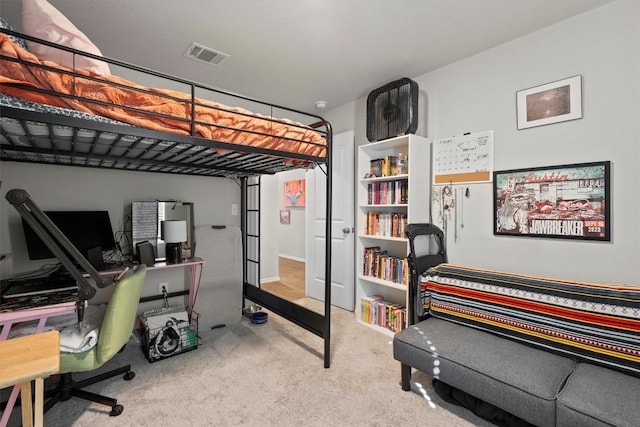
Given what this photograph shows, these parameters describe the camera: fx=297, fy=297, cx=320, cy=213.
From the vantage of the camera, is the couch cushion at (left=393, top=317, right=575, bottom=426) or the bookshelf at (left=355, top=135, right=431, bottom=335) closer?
the couch cushion at (left=393, top=317, right=575, bottom=426)

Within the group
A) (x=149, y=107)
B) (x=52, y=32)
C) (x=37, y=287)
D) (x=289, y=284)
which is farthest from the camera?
(x=289, y=284)

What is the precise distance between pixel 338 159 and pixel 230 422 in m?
2.86

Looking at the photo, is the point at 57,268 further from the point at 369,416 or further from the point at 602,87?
the point at 602,87

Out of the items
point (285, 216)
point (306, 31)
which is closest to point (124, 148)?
point (306, 31)

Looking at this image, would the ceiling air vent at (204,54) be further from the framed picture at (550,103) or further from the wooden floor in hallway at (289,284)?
the wooden floor in hallway at (289,284)

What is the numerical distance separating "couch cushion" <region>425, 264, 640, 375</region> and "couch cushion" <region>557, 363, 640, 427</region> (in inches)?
6.2

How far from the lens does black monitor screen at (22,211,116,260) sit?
7.04 feet

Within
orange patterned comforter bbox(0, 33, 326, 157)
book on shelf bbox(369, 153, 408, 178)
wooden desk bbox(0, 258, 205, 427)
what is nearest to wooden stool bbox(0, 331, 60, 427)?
wooden desk bbox(0, 258, 205, 427)

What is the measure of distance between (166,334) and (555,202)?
10.0 feet

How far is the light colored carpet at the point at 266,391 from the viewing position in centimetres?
166

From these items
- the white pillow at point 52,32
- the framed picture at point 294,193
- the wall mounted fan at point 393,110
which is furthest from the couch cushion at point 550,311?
the framed picture at point 294,193

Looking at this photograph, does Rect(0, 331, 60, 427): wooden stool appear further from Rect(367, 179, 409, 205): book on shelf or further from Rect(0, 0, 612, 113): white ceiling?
Rect(367, 179, 409, 205): book on shelf

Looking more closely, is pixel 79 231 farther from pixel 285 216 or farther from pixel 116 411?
pixel 285 216

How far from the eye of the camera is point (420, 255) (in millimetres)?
2559
